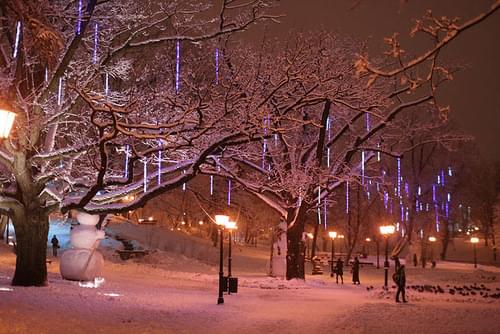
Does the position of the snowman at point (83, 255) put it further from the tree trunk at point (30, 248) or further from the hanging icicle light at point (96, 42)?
the hanging icicle light at point (96, 42)

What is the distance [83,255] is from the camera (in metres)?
20.5

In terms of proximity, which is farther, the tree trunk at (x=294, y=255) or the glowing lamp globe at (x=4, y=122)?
the tree trunk at (x=294, y=255)

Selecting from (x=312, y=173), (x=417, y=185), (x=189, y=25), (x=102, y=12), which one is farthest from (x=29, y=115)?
(x=417, y=185)

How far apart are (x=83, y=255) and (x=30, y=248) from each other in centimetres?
299

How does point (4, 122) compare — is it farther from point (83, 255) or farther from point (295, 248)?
point (295, 248)

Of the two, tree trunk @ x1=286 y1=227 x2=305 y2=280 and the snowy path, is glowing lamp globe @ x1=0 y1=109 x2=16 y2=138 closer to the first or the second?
the snowy path

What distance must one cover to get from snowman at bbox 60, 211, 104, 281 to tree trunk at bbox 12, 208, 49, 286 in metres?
2.49

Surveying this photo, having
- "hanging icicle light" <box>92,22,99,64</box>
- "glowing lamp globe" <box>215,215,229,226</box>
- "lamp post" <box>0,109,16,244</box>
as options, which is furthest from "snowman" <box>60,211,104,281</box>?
"lamp post" <box>0,109,16,244</box>

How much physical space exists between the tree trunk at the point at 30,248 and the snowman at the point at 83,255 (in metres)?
2.49

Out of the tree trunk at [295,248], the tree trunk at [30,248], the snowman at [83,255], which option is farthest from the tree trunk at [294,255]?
the tree trunk at [30,248]

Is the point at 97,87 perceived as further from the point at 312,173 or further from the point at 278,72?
the point at 312,173

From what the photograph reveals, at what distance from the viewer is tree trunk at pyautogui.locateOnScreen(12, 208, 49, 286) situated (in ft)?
57.9

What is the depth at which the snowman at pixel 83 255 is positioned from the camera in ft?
67.4

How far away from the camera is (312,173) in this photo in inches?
1073
